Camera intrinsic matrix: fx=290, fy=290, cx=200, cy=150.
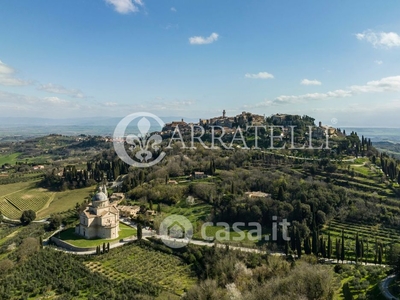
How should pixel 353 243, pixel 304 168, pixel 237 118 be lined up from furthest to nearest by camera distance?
1. pixel 237 118
2. pixel 304 168
3. pixel 353 243

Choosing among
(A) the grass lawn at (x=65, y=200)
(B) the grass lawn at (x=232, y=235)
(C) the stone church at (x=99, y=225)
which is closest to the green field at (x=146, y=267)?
(C) the stone church at (x=99, y=225)

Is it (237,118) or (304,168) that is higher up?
(237,118)

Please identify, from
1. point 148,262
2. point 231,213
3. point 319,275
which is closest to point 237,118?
point 231,213

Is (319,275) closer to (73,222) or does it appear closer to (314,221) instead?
(314,221)

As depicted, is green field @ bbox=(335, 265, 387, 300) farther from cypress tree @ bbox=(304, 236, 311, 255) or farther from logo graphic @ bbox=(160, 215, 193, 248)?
logo graphic @ bbox=(160, 215, 193, 248)

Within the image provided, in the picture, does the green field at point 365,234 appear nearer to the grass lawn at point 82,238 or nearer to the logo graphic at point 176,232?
the logo graphic at point 176,232

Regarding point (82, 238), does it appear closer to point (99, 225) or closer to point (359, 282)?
point (99, 225)
